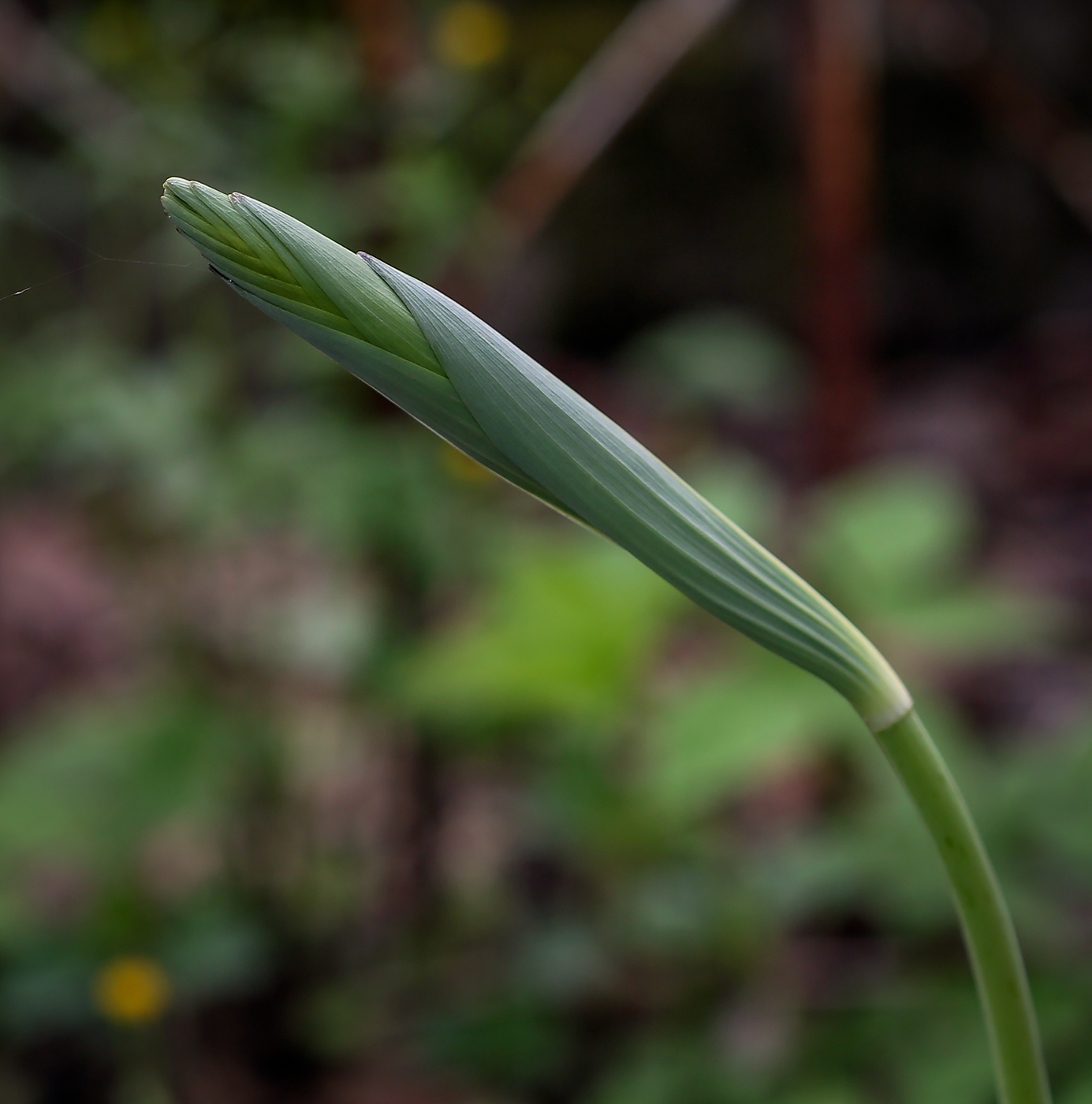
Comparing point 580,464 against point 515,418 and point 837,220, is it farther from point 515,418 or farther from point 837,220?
point 837,220

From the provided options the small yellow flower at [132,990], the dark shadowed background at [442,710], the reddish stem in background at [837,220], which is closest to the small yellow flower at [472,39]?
the dark shadowed background at [442,710]

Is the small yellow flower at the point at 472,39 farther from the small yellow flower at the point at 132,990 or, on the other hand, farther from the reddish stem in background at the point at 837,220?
the small yellow flower at the point at 132,990


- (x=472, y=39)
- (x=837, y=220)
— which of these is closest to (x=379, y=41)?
(x=472, y=39)

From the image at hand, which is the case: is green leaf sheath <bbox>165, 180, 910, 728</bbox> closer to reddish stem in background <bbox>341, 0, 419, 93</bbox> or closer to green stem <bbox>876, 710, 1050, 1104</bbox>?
green stem <bbox>876, 710, 1050, 1104</bbox>

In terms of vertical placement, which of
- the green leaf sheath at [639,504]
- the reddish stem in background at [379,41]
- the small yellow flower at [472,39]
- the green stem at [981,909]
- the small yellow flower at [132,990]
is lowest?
the small yellow flower at [132,990]

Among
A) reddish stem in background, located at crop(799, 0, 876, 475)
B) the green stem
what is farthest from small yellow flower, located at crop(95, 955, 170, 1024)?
reddish stem in background, located at crop(799, 0, 876, 475)

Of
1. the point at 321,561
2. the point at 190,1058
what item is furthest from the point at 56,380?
the point at 321,561
